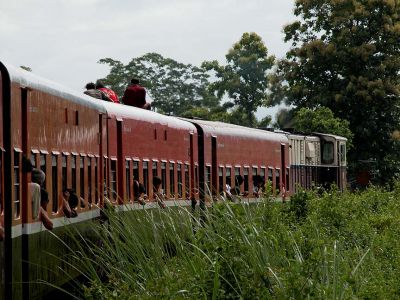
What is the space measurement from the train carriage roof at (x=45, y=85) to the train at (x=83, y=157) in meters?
0.01

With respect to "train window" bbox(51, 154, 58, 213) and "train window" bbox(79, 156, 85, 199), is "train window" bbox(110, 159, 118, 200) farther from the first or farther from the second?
"train window" bbox(51, 154, 58, 213)

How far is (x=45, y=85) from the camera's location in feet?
46.0

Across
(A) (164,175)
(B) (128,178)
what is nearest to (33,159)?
(B) (128,178)

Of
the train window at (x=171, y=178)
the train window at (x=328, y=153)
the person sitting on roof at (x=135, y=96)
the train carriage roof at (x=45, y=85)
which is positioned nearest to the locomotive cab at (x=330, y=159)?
the train window at (x=328, y=153)

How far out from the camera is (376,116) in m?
63.0

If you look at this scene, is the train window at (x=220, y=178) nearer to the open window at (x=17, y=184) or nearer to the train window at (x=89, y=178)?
the train window at (x=89, y=178)

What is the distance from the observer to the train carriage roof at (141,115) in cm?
1989

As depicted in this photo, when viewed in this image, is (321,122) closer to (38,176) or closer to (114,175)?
(114,175)

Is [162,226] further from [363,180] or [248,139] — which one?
[363,180]

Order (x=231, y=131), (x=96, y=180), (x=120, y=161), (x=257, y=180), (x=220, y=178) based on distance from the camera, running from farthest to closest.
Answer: (x=257, y=180)
(x=231, y=131)
(x=220, y=178)
(x=120, y=161)
(x=96, y=180)

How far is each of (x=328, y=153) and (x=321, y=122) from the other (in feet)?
29.5

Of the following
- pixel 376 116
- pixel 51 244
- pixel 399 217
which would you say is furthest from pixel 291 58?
pixel 51 244

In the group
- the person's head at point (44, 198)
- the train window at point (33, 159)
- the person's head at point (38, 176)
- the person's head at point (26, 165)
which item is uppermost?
the train window at point (33, 159)

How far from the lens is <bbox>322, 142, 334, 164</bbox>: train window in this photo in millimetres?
49750
